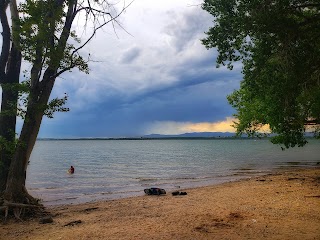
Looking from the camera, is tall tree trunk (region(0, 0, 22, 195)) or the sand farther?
tall tree trunk (region(0, 0, 22, 195))

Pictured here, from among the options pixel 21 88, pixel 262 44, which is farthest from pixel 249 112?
pixel 21 88

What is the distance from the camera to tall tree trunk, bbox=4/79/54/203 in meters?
13.0

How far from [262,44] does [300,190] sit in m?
10.4

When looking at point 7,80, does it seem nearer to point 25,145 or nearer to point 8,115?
point 8,115

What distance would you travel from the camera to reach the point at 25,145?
1301cm

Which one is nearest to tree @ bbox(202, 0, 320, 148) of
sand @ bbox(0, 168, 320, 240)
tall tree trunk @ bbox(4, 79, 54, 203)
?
sand @ bbox(0, 168, 320, 240)

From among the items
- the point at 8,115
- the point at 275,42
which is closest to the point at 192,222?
the point at 275,42

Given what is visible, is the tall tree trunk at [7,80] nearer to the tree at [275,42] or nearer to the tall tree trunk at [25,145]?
the tall tree trunk at [25,145]

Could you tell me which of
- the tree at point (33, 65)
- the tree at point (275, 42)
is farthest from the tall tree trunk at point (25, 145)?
the tree at point (275, 42)

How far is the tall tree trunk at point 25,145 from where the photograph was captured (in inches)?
512

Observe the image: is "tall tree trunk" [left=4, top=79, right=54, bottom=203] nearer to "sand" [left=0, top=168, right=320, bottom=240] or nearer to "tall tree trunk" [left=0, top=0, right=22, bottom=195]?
"tall tree trunk" [left=0, top=0, right=22, bottom=195]

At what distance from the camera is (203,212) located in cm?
1228

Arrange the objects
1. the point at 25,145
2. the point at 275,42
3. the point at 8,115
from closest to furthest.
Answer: the point at 275,42 < the point at 25,145 < the point at 8,115

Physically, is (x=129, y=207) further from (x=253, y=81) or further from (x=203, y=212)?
(x=253, y=81)
